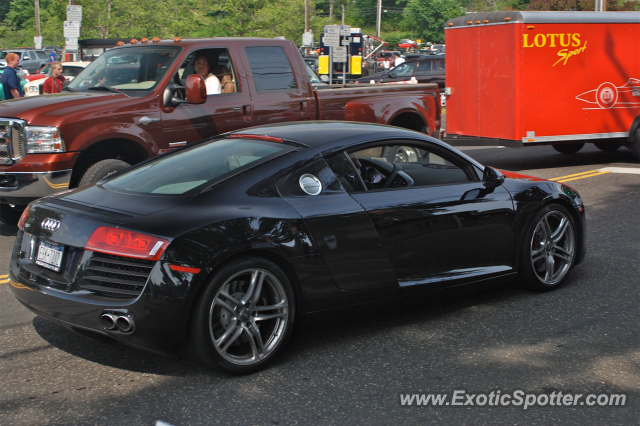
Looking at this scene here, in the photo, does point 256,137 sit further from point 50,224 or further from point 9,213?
point 9,213

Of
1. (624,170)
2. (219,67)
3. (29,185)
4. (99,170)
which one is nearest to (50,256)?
(29,185)

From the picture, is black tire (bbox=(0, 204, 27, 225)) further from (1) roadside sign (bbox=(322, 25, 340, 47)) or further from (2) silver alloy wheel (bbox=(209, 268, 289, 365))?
(1) roadside sign (bbox=(322, 25, 340, 47))

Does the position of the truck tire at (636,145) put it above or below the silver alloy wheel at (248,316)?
above

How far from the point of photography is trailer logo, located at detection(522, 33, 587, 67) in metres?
11.6

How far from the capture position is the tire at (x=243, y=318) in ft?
12.4

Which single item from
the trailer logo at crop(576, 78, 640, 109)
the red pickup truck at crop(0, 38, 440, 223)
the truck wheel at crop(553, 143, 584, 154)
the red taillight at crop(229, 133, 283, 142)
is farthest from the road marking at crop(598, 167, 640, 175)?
the red taillight at crop(229, 133, 283, 142)

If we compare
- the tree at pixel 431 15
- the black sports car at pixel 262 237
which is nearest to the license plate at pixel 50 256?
the black sports car at pixel 262 237

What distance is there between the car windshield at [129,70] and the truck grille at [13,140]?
1302 mm

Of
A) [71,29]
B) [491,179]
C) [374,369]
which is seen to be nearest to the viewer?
[374,369]

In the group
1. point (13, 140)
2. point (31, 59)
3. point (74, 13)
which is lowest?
point (13, 140)

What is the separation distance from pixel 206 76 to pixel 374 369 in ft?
17.1

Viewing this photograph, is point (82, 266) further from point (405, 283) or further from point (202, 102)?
point (202, 102)

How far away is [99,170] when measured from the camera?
7.29 m

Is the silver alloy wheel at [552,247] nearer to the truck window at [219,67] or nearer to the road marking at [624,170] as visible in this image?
the truck window at [219,67]
